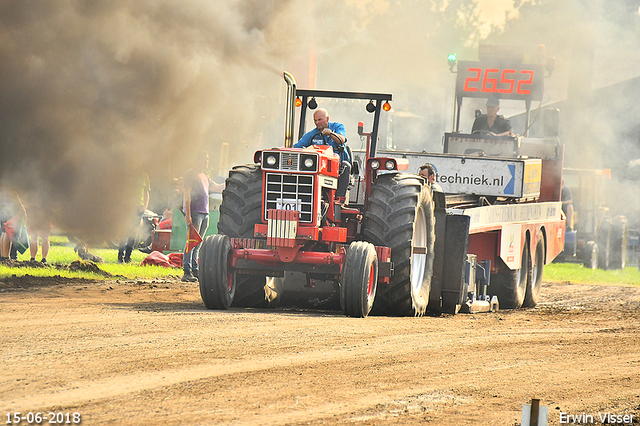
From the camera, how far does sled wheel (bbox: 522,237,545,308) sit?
522 inches

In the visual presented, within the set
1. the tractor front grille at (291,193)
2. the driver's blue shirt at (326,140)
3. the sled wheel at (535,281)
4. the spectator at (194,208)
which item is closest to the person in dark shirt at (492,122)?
the sled wheel at (535,281)

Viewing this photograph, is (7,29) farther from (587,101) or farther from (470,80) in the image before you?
(587,101)

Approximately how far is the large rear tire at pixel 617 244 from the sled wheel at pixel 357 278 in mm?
15796

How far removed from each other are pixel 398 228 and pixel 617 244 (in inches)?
605

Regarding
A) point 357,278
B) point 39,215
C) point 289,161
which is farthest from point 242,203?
point 39,215

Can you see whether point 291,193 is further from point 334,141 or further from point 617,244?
point 617,244

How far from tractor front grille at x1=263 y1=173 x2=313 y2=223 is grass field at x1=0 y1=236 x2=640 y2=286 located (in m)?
4.66

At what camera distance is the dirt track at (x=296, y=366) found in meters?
4.87

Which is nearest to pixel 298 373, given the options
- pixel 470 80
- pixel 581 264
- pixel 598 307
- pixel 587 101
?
pixel 598 307

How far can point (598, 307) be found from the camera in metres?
→ 12.3

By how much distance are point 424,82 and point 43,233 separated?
71.2 ft

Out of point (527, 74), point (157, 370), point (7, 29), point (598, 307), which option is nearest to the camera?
point (157, 370)

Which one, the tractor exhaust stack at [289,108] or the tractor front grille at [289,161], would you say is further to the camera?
the tractor exhaust stack at [289,108]

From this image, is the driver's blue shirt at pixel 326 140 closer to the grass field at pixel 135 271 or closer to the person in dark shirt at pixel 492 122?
the grass field at pixel 135 271
